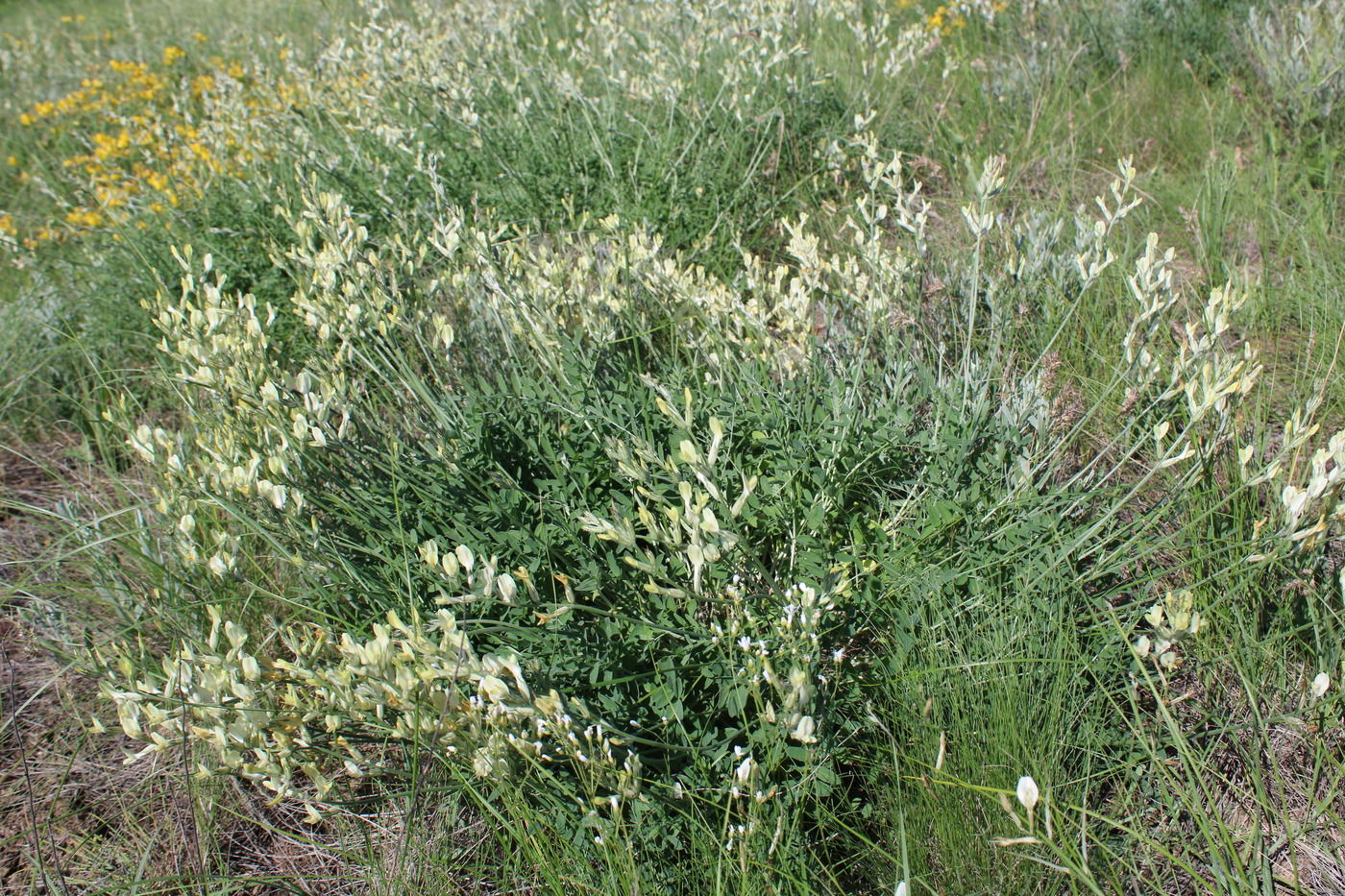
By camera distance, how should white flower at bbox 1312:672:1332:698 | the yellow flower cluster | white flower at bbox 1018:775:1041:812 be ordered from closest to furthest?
white flower at bbox 1018:775:1041:812
white flower at bbox 1312:672:1332:698
the yellow flower cluster

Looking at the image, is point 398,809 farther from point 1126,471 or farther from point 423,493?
A: point 1126,471

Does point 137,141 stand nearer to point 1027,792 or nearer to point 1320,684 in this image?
point 1027,792

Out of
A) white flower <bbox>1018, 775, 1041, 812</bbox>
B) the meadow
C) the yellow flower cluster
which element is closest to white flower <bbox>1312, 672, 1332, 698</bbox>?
the meadow

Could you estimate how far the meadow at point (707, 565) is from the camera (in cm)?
158

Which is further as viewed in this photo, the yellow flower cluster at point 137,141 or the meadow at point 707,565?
the yellow flower cluster at point 137,141

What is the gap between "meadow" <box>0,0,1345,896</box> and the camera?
5.20 ft

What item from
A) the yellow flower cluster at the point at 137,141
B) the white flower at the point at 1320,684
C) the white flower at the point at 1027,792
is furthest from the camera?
the yellow flower cluster at the point at 137,141

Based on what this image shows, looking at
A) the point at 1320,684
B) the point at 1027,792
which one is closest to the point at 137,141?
the point at 1027,792

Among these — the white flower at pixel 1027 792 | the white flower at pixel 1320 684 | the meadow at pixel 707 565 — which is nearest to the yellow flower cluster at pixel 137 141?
the meadow at pixel 707 565

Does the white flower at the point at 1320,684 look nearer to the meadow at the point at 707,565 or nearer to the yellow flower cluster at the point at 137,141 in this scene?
the meadow at the point at 707,565

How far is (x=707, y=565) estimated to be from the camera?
1764 mm

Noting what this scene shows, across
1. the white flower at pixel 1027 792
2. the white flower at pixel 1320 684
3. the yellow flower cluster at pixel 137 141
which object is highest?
the yellow flower cluster at pixel 137 141

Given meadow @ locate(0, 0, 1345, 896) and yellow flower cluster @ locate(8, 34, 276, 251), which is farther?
yellow flower cluster @ locate(8, 34, 276, 251)

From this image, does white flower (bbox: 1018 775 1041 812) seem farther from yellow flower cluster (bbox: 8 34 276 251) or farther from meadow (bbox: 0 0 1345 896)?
yellow flower cluster (bbox: 8 34 276 251)
